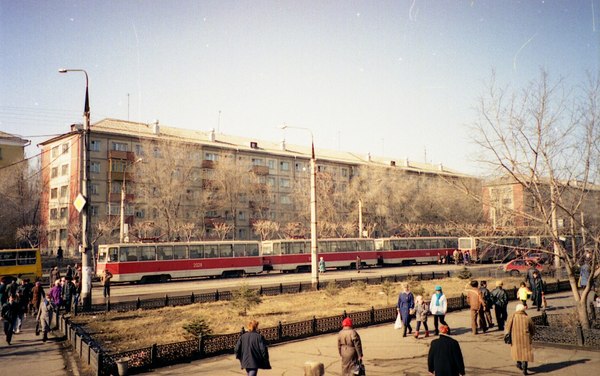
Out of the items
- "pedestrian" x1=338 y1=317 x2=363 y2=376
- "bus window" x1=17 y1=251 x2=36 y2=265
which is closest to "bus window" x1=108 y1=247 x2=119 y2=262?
"bus window" x1=17 y1=251 x2=36 y2=265

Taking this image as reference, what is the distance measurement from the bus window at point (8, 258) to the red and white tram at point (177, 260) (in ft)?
17.6

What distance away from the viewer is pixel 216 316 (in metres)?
17.9

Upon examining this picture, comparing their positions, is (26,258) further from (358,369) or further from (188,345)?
(358,369)

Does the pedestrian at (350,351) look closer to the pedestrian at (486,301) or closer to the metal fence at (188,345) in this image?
the metal fence at (188,345)

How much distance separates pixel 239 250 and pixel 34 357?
25095 millimetres

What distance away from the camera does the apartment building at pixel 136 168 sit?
5381 cm

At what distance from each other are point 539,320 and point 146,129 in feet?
185

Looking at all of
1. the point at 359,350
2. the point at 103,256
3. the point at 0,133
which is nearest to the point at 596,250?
the point at 359,350

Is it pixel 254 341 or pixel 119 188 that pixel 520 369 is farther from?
pixel 119 188

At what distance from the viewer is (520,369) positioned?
398 inches

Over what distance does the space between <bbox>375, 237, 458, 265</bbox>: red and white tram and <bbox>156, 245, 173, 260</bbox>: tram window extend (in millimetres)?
21811

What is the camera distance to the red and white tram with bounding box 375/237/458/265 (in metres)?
47.2

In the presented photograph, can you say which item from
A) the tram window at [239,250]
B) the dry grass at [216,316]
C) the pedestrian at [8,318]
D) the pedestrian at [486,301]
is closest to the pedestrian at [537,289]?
the pedestrian at [486,301]

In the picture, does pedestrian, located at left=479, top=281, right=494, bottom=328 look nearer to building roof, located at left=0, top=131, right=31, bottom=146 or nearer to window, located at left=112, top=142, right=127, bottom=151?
window, located at left=112, top=142, right=127, bottom=151
